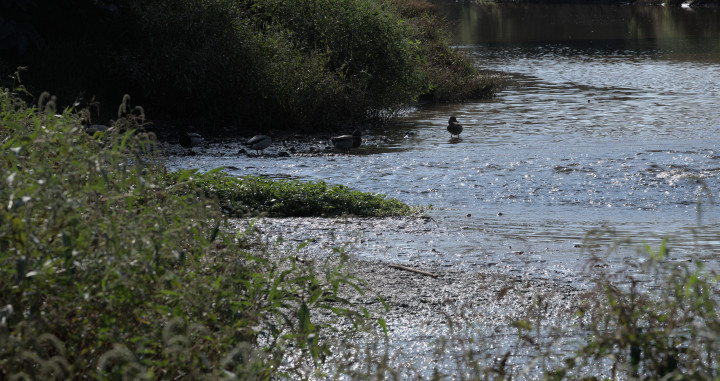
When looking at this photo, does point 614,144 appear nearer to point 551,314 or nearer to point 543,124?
point 543,124

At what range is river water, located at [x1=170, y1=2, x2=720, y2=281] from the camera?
8055mm

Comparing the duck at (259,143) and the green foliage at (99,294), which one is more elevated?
the green foliage at (99,294)

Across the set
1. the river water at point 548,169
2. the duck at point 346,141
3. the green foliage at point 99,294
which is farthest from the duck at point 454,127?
the green foliage at point 99,294

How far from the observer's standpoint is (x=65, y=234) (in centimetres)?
299

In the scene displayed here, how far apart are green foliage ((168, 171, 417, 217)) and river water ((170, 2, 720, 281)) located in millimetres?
495

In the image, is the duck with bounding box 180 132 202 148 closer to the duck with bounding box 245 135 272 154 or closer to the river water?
the river water

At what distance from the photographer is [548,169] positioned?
41.6 ft

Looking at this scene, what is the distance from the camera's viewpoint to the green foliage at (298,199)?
944 cm

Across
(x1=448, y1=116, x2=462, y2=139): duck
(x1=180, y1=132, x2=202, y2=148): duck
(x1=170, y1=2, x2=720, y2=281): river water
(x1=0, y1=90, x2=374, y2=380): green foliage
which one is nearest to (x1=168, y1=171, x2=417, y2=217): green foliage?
(x1=170, y1=2, x2=720, y2=281): river water

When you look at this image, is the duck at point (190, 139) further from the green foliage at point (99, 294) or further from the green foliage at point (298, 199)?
the green foliage at point (99, 294)

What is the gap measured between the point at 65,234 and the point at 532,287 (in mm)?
4416

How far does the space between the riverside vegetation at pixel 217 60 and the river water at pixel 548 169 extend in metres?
1.57

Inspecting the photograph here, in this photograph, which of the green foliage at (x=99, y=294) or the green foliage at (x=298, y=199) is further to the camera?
the green foliage at (x=298, y=199)

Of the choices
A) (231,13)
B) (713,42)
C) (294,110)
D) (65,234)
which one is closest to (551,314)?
(65,234)
